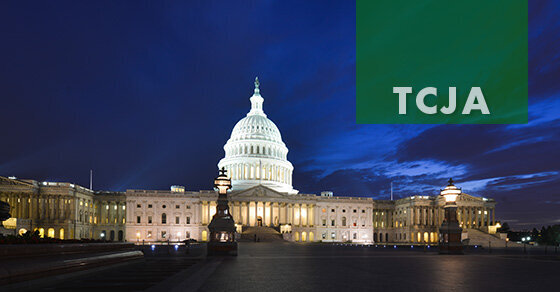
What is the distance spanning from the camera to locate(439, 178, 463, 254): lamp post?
146ft

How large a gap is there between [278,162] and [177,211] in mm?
37321

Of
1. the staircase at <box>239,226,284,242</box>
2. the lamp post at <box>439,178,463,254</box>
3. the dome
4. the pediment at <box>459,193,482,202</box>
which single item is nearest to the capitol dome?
the dome

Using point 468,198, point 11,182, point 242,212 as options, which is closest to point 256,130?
point 242,212

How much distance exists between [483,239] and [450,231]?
69688mm

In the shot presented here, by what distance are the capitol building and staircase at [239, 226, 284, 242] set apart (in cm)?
93

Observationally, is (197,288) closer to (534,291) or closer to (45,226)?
A: (534,291)

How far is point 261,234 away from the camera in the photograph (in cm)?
10519

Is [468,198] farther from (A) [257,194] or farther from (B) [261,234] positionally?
(B) [261,234]

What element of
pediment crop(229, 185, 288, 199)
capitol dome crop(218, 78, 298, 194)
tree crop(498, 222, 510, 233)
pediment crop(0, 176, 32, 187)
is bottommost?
tree crop(498, 222, 510, 233)

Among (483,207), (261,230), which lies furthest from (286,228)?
(483,207)

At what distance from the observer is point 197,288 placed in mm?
14883

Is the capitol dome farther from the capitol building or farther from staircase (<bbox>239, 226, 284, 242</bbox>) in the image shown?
staircase (<bbox>239, 226, 284, 242</bbox>)

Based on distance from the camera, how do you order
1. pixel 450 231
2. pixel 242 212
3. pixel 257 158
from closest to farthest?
pixel 450 231 → pixel 242 212 → pixel 257 158

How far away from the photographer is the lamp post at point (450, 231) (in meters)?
44.5
